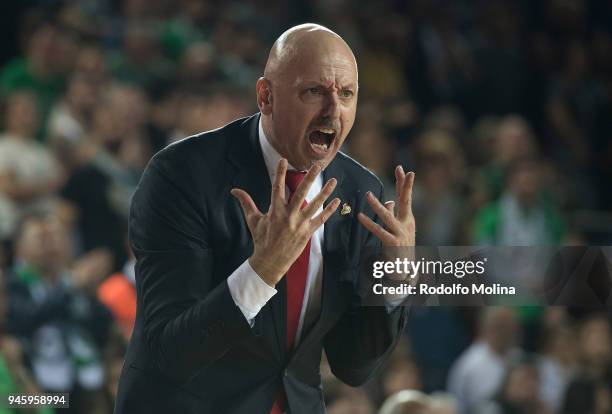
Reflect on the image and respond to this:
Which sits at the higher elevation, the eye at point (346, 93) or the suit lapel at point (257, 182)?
the eye at point (346, 93)

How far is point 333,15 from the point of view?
7.64 meters

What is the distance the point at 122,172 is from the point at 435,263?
369 cm

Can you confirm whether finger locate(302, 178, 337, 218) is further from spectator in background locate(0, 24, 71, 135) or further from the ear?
spectator in background locate(0, 24, 71, 135)

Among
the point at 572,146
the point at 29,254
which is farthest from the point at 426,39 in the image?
the point at 29,254

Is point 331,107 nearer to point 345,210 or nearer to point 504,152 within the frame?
point 345,210

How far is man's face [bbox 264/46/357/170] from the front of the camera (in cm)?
225

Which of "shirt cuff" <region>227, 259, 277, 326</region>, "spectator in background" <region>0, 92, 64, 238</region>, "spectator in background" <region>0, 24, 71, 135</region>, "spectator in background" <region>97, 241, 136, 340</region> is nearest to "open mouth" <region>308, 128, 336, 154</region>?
"shirt cuff" <region>227, 259, 277, 326</region>

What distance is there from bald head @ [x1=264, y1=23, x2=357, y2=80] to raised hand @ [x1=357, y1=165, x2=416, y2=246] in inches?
10.2

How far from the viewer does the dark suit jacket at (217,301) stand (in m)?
2.24

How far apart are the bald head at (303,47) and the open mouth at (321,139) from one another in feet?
0.43

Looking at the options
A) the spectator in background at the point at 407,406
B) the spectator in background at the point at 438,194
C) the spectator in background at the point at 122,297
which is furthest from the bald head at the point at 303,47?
the spectator in background at the point at 438,194

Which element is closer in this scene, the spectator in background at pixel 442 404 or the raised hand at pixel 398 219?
the raised hand at pixel 398 219

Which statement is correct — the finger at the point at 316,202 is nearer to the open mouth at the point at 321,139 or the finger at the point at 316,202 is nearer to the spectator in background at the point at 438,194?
the open mouth at the point at 321,139

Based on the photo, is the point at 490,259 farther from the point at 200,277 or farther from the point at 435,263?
the point at 200,277
